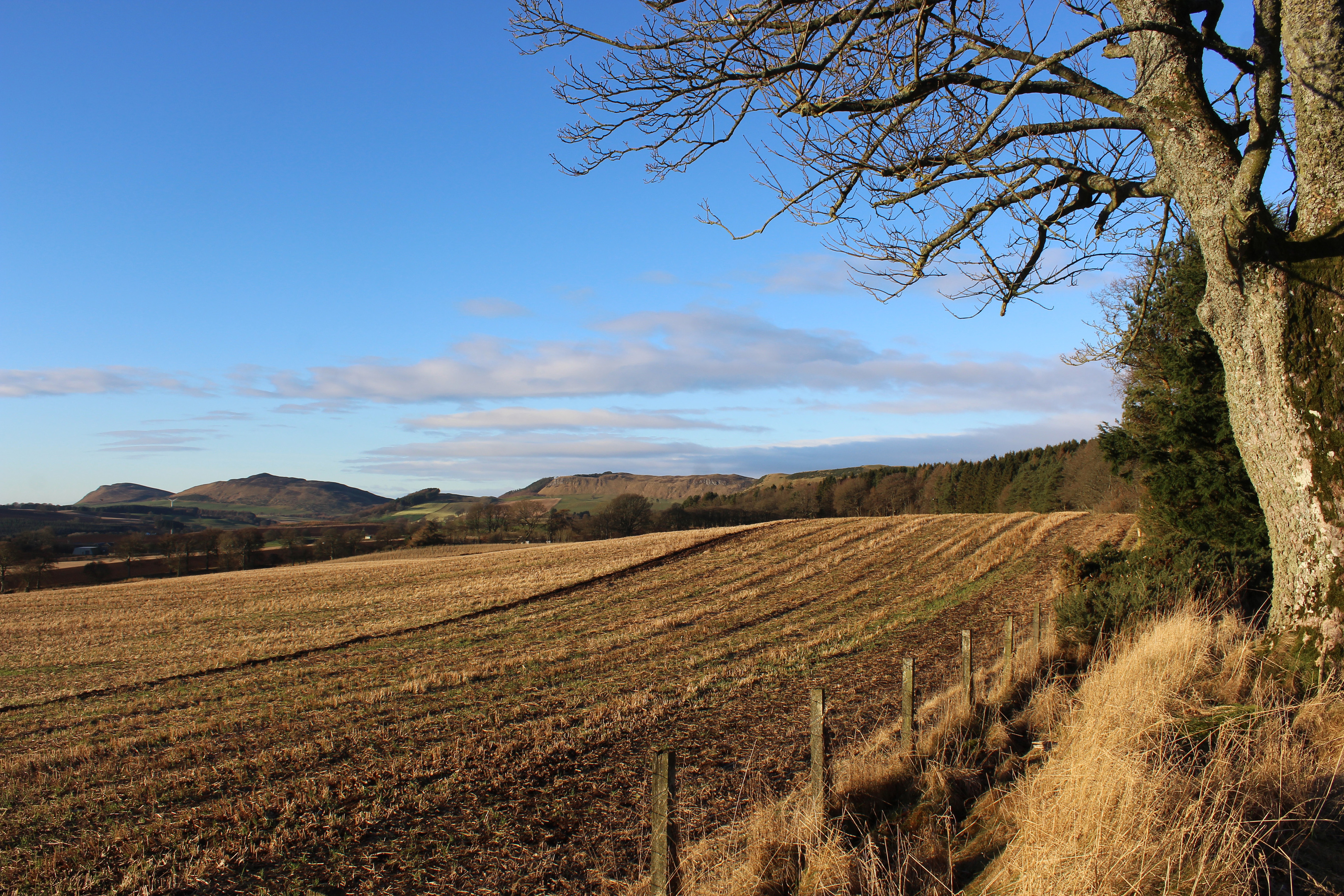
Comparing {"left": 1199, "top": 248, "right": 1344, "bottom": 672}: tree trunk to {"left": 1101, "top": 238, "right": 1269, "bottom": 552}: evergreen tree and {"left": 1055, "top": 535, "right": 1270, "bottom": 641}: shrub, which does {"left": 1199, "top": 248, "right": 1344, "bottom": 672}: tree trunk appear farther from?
{"left": 1101, "top": 238, "right": 1269, "bottom": 552}: evergreen tree

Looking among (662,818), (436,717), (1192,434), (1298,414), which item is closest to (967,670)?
(1298,414)

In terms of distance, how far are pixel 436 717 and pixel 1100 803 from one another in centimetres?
877

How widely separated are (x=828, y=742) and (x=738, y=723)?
155 centimetres

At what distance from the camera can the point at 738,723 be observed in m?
9.21

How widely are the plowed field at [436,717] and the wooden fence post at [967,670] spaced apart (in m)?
1.51

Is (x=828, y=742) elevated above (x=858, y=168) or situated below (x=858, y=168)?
below

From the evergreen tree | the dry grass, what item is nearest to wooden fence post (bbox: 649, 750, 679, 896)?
the dry grass

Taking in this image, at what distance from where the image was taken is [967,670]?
7363 mm

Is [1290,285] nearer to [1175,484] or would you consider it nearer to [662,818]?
[662,818]

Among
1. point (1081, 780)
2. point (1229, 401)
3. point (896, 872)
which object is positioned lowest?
point (896, 872)

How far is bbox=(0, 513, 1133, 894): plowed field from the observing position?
5.84 metres

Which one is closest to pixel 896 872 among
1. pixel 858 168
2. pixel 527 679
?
pixel 858 168

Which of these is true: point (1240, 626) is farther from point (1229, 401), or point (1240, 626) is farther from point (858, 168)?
point (858, 168)

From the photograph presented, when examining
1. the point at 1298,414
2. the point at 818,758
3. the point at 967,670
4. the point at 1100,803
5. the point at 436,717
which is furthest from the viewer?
the point at 436,717
